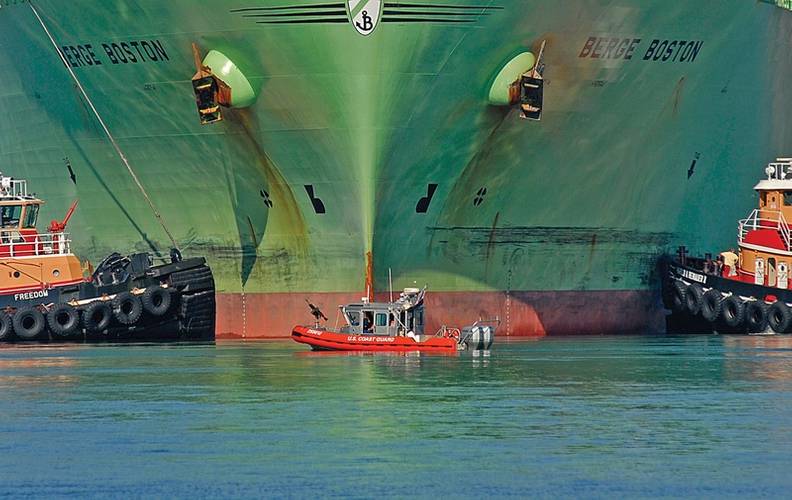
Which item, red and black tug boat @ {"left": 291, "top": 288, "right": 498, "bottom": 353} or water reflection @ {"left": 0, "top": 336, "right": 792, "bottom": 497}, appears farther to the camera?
red and black tug boat @ {"left": 291, "top": 288, "right": 498, "bottom": 353}

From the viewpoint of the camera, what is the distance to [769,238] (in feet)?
185

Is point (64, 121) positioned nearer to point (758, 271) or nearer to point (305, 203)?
point (305, 203)

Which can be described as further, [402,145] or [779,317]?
[779,317]

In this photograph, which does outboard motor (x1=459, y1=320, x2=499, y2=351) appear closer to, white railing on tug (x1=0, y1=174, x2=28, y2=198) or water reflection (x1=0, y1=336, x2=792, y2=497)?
water reflection (x1=0, y1=336, x2=792, y2=497)

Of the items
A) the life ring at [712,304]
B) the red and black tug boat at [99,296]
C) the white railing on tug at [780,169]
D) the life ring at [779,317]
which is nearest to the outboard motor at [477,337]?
the red and black tug boat at [99,296]

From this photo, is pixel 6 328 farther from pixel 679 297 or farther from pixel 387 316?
pixel 679 297

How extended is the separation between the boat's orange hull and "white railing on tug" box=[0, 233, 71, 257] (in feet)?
27.1

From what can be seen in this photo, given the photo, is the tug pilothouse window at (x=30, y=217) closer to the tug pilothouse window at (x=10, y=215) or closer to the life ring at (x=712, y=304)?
the tug pilothouse window at (x=10, y=215)

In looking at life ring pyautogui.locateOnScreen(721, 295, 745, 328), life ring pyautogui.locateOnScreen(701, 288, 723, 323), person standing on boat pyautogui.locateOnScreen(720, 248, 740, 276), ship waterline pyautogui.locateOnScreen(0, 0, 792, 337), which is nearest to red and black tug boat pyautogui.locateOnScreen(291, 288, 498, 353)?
ship waterline pyautogui.locateOnScreen(0, 0, 792, 337)

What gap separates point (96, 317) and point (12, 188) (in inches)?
276

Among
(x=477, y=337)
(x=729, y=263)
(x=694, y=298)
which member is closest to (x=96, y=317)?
(x=477, y=337)

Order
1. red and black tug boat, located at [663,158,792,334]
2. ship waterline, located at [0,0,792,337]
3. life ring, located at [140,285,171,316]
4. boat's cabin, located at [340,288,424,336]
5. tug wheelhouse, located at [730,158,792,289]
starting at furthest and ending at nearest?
tug wheelhouse, located at [730,158,792,289], red and black tug boat, located at [663,158,792,334], life ring, located at [140,285,171,316], boat's cabin, located at [340,288,424,336], ship waterline, located at [0,0,792,337]

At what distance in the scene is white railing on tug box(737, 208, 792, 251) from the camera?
184ft

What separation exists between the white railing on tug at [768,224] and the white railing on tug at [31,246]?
18.4 m
